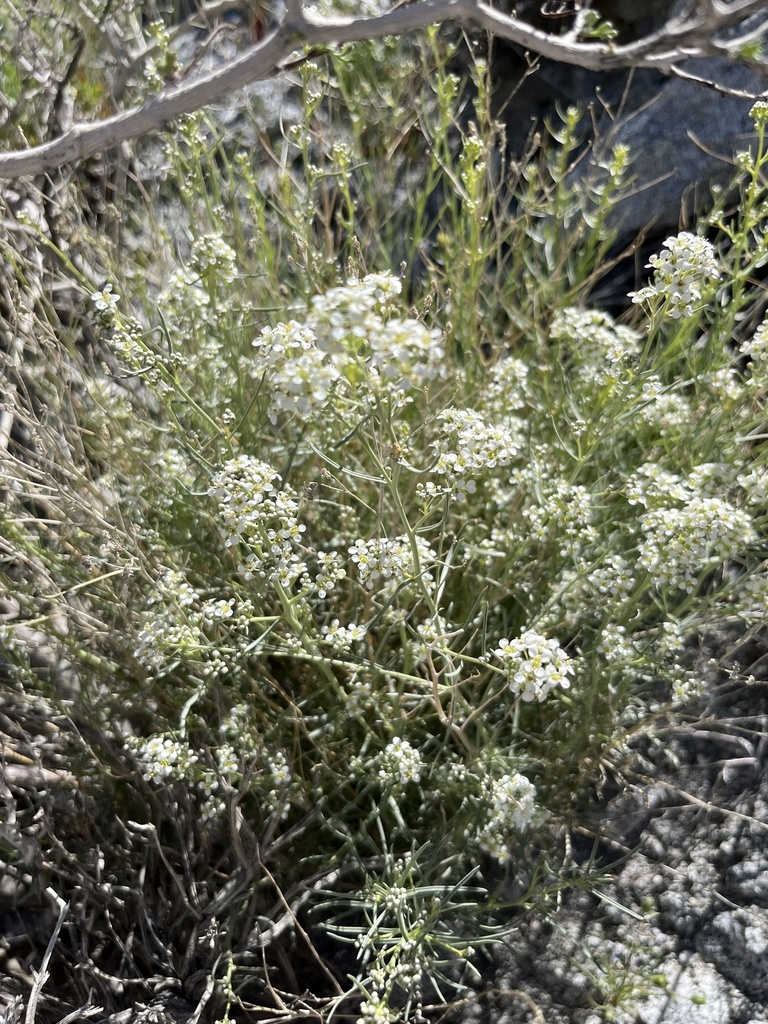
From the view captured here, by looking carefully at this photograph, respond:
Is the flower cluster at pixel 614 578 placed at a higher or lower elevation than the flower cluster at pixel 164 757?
higher

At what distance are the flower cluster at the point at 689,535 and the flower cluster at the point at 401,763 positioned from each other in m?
0.60

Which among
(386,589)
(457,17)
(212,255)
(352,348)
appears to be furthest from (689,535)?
(212,255)

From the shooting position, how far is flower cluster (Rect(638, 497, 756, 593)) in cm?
162

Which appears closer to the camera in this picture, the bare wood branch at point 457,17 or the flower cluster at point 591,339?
the bare wood branch at point 457,17

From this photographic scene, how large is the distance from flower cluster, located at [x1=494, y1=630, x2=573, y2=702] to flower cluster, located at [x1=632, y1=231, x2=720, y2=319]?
2.20ft

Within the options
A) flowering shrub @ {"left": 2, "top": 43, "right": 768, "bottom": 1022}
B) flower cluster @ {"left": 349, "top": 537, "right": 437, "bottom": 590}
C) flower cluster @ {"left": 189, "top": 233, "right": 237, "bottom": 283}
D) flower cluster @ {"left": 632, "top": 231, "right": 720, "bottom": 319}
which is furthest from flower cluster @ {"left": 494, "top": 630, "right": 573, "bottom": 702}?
flower cluster @ {"left": 189, "top": 233, "right": 237, "bottom": 283}

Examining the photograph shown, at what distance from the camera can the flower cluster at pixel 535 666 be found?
4.73 feet

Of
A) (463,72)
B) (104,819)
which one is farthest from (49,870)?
(463,72)

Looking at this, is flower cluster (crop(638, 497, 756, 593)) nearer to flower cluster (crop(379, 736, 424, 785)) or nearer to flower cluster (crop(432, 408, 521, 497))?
flower cluster (crop(432, 408, 521, 497))

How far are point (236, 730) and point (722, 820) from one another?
1.20m

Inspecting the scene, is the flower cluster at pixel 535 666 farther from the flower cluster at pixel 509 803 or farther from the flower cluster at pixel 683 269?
the flower cluster at pixel 683 269

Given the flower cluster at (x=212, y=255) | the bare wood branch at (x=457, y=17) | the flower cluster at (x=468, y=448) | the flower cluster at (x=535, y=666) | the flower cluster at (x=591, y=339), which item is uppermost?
the bare wood branch at (x=457, y=17)

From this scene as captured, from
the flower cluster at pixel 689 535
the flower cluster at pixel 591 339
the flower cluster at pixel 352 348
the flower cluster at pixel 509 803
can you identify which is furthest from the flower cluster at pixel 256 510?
the flower cluster at pixel 591 339

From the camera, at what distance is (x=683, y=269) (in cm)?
153
